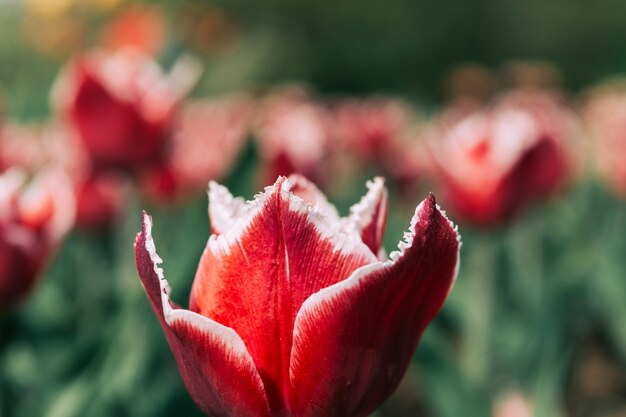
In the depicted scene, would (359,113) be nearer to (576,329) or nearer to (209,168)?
(209,168)

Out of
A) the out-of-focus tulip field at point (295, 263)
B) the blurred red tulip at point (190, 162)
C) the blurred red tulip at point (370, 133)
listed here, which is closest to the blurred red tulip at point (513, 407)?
the out-of-focus tulip field at point (295, 263)

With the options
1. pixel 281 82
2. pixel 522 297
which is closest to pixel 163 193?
pixel 522 297

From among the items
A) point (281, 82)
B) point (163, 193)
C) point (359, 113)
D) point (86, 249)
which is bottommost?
point (86, 249)

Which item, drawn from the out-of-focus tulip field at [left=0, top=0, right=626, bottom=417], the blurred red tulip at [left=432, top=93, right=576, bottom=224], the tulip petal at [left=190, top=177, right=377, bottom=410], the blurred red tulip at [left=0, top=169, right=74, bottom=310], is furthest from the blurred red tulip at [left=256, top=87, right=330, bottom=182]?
the tulip petal at [left=190, top=177, right=377, bottom=410]

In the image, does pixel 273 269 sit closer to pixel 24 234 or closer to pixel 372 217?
pixel 372 217

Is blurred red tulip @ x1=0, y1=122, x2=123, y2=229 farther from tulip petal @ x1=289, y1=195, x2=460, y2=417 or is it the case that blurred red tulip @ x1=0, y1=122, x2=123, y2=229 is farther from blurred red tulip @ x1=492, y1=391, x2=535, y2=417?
tulip petal @ x1=289, y1=195, x2=460, y2=417

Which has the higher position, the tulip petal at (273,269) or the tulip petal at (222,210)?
the tulip petal at (222,210)

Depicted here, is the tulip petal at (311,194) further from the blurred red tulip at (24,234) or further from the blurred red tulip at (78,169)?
the blurred red tulip at (78,169)

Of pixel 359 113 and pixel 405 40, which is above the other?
pixel 405 40
